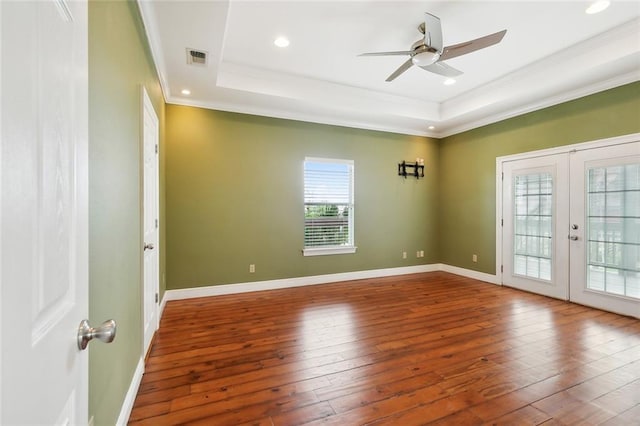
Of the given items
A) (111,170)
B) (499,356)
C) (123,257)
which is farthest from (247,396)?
(499,356)

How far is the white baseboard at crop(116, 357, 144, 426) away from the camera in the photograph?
1.69m

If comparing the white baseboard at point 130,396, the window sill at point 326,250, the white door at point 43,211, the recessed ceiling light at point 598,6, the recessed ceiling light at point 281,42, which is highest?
the recessed ceiling light at point 598,6

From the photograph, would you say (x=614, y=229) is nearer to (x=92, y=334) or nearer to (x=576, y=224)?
(x=576, y=224)

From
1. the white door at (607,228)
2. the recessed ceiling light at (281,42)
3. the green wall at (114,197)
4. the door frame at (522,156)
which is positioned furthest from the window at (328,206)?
the white door at (607,228)

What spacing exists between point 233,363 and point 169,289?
218 cm

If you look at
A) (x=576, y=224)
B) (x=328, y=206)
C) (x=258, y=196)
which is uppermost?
(x=258, y=196)

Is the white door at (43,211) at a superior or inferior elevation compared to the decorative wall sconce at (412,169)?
inferior

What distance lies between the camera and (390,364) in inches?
95.7

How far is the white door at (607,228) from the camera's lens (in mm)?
3477

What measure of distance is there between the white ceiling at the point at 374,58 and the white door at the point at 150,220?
758 millimetres

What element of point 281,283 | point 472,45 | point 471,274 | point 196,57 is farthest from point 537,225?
point 196,57

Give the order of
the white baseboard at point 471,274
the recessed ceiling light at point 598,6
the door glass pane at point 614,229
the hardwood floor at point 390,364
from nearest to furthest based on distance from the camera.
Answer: the hardwood floor at point 390,364 < the recessed ceiling light at point 598,6 < the door glass pane at point 614,229 < the white baseboard at point 471,274

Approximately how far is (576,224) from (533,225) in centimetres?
59

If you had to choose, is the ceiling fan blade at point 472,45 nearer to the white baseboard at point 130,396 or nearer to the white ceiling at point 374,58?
the white ceiling at point 374,58
